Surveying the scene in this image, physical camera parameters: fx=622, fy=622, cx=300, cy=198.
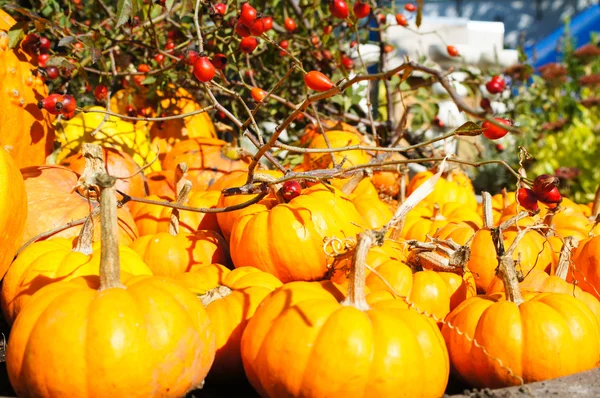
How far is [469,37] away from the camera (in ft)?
25.8

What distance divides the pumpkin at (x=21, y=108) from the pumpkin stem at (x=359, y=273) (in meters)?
1.97

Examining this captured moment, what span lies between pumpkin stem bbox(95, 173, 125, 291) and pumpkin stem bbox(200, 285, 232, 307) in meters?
0.40

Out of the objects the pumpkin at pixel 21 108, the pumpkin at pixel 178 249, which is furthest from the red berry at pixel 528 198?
the pumpkin at pixel 21 108

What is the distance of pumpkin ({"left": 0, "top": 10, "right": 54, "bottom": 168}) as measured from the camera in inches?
114

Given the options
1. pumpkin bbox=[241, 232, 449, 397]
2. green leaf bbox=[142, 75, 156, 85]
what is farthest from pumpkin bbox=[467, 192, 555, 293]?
green leaf bbox=[142, 75, 156, 85]

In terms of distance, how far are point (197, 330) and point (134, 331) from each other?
177 mm

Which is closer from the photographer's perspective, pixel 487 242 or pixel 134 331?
pixel 134 331

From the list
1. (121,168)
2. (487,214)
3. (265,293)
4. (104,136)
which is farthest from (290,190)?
(104,136)

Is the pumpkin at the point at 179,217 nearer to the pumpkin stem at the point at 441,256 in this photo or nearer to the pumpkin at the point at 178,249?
the pumpkin at the point at 178,249

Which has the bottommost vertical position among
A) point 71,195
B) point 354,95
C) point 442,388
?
point 442,388

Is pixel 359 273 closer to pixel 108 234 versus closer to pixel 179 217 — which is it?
pixel 108 234

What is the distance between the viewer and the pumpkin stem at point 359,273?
1.72 m

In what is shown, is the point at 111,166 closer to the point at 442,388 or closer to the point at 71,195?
the point at 71,195

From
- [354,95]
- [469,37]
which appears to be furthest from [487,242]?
[469,37]
